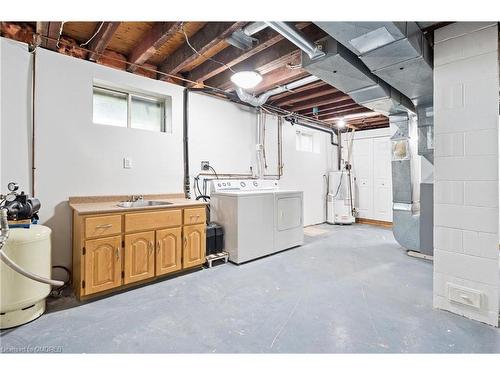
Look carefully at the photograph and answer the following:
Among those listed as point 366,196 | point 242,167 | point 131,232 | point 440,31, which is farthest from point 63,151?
point 366,196

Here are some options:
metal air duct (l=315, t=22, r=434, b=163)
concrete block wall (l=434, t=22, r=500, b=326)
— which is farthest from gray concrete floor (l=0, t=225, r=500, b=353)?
metal air duct (l=315, t=22, r=434, b=163)

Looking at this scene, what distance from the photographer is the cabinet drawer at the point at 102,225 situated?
6.77 ft

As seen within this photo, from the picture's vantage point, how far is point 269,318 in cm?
185

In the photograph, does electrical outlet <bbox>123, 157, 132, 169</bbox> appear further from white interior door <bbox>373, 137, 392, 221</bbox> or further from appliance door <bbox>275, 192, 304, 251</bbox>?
white interior door <bbox>373, 137, 392, 221</bbox>

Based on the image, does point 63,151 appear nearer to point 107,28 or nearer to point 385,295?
point 107,28

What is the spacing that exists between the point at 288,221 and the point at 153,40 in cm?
277

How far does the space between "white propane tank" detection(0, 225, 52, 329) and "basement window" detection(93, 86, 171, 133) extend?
4.70ft

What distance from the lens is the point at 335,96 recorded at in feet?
13.3

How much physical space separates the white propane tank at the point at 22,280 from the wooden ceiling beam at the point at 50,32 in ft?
5.63

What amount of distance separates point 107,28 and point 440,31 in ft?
9.10

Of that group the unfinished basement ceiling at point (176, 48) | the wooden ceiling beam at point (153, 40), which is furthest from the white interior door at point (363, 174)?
the wooden ceiling beam at point (153, 40)

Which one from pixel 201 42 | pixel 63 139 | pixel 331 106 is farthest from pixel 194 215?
pixel 331 106

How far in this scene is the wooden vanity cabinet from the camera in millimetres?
2072

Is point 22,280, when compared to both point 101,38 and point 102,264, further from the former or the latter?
point 101,38
